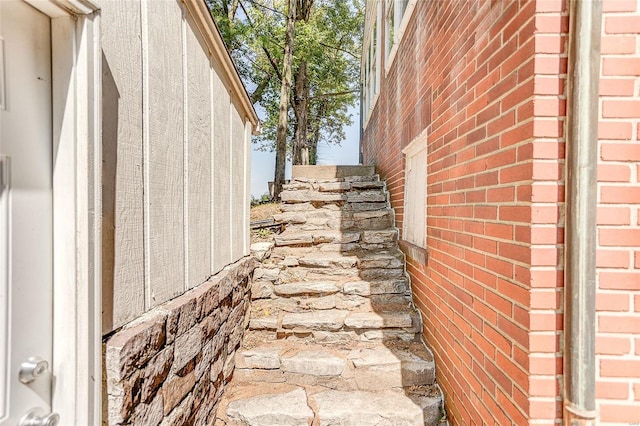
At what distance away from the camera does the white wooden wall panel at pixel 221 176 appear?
2541 mm

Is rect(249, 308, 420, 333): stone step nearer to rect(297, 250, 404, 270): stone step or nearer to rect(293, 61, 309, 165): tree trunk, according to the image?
rect(297, 250, 404, 270): stone step

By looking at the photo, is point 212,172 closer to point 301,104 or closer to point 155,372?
point 155,372

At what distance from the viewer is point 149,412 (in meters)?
1.47

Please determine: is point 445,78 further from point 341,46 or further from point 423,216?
point 341,46

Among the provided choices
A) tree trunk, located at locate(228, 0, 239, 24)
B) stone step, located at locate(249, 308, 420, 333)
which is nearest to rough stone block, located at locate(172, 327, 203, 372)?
stone step, located at locate(249, 308, 420, 333)

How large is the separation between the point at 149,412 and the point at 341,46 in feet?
50.7

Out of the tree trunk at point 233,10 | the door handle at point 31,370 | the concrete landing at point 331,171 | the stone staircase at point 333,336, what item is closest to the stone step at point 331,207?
the stone staircase at point 333,336

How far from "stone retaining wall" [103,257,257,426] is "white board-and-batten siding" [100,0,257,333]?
9 cm

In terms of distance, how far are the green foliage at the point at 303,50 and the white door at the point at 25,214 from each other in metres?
10.9

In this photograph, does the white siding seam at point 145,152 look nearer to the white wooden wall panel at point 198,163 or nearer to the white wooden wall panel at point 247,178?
the white wooden wall panel at point 198,163

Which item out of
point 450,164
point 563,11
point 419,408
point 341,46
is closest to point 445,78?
point 450,164

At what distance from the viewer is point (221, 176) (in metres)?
2.71

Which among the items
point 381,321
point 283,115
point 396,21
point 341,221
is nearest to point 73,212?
point 381,321

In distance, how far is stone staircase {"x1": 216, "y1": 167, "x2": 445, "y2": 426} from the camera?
2.49 m
